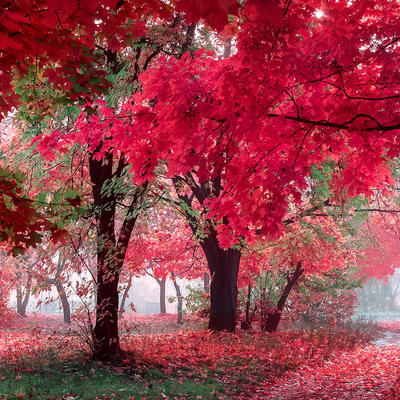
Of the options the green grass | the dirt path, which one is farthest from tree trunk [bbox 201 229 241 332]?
the green grass

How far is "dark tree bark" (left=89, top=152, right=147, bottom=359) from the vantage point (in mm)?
7227

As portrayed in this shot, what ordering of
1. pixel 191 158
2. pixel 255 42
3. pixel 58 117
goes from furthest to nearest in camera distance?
pixel 58 117 < pixel 191 158 < pixel 255 42

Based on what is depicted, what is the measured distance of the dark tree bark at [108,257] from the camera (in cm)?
723

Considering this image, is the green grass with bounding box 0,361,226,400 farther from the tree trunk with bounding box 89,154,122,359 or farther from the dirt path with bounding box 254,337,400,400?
the dirt path with bounding box 254,337,400,400

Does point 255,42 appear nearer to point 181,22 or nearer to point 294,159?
point 294,159

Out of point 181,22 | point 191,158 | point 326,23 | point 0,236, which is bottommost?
point 0,236

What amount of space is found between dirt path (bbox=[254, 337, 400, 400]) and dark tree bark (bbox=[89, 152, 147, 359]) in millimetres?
2989

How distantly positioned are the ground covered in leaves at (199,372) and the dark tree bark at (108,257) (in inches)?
15.9

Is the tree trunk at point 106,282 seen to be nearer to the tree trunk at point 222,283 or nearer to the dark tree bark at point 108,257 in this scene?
the dark tree bark at point 108,257

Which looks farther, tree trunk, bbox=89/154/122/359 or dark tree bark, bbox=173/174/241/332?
dark tree bark, bbox=173/174/241/332

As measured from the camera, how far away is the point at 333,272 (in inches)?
757

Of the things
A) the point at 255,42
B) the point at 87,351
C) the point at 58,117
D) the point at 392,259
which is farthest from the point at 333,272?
the point at 255,42

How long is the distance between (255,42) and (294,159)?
185cm

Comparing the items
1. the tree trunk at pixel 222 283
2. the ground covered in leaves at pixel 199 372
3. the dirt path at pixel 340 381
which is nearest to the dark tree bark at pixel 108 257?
the ground covered in leaves at pixel 199 372
